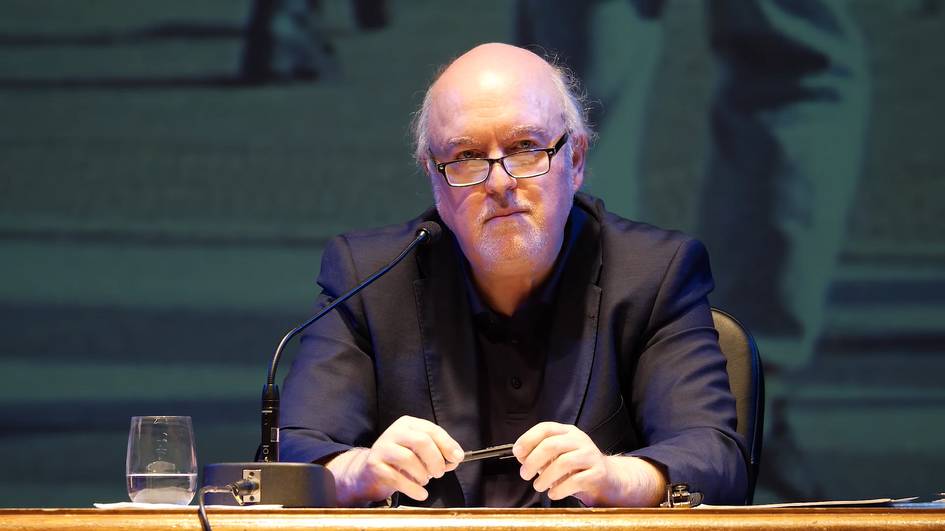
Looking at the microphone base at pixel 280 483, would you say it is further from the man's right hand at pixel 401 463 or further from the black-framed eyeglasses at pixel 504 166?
the black-framed eyeglasses at pixel 504 166

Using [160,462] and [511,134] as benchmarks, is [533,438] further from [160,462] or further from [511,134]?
[511,134]

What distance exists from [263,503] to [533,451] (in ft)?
1.23

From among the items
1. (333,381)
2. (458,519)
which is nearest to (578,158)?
(333,381)

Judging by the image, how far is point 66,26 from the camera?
354 centimetres

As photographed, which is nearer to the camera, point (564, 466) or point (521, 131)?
point (564, 466)

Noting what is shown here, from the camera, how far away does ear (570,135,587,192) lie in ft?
7.43

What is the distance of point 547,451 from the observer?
151 centimetres

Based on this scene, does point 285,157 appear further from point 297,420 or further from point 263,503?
point 263,503

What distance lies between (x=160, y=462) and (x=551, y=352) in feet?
2.65

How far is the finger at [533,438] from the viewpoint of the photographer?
4.97 ft

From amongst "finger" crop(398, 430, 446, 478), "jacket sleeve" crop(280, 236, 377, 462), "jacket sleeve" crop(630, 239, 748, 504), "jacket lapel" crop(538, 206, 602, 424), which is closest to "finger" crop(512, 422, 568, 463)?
"finger" crop(398, 430, 446, 478)

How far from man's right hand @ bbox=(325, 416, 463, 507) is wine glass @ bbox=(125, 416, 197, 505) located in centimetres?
24

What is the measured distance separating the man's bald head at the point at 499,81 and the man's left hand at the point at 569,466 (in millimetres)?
804

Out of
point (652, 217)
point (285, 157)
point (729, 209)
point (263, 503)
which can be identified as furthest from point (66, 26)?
point (263, 503)
